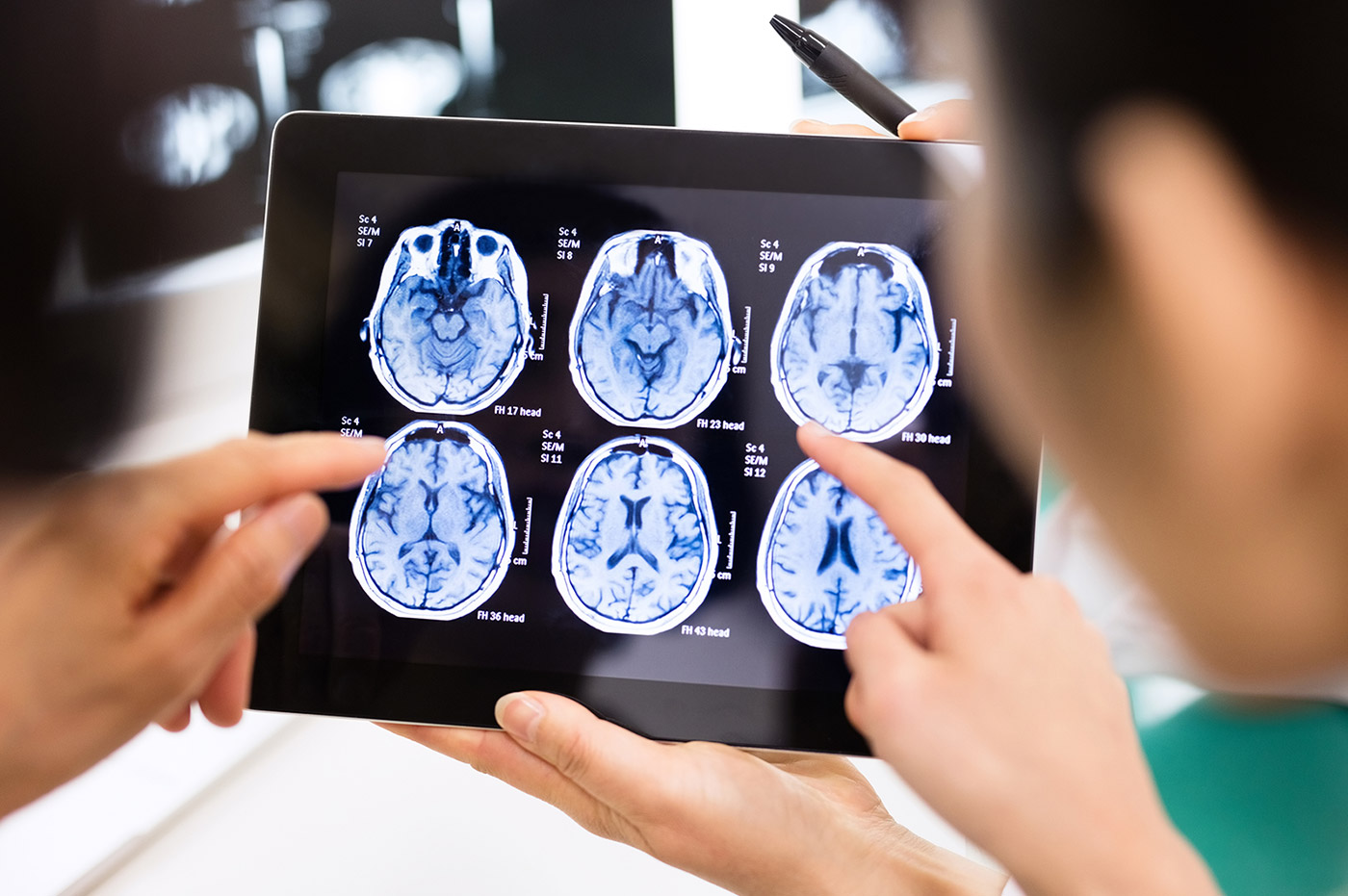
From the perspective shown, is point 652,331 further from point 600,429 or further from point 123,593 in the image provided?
point 123,593

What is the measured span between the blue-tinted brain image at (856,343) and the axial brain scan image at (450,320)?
0.20 metres

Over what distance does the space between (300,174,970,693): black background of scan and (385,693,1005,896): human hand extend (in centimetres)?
5

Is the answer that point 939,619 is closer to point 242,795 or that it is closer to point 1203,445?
point 1203,445

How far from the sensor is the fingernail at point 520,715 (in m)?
0.60

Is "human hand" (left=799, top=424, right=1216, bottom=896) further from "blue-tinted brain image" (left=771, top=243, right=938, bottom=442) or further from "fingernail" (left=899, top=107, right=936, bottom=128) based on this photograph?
"fingernail" (left=899, top=107, right=936, bottom=128)

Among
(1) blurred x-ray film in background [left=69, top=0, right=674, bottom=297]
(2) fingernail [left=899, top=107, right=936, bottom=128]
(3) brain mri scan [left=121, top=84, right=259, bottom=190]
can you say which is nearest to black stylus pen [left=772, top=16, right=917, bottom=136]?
(2) fingernail [left=899, top=107, right=936, bottom=128]

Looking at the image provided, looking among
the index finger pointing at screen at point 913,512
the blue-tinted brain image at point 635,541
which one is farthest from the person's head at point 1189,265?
the blue-tinted brain image at point 635,541

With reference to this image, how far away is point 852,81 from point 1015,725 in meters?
0.61

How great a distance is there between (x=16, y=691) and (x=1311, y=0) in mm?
814

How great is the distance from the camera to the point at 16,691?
1.62 feet

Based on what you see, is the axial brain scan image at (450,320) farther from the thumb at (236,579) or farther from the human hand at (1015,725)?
the human hand at (1015,725)

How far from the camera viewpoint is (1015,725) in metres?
0.48

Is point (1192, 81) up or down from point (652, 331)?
up

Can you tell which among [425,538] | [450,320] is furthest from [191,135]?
[425,538]
